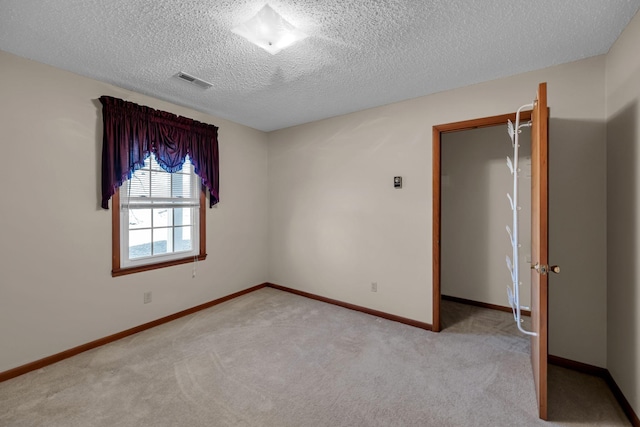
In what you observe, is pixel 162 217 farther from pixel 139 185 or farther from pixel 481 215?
pixel 481 215

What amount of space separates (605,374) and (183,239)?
4.13 m

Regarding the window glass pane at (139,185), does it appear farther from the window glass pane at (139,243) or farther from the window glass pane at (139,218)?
the window glass pane at (139,243)

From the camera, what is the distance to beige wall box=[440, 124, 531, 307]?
336cm

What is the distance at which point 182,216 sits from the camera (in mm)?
3447

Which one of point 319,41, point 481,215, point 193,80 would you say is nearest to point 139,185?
point 193,80

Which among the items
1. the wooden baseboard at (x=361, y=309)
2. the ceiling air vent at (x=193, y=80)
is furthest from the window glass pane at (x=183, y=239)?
the ceiling air vent at (x=193, y=80)

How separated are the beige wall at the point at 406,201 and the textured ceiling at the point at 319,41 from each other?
248mm

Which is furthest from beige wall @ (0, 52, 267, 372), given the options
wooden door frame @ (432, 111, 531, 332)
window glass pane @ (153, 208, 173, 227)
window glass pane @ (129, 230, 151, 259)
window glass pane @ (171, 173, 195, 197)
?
wooden door frame @ (432, 111, 531, 332)

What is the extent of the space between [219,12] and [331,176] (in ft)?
7.58

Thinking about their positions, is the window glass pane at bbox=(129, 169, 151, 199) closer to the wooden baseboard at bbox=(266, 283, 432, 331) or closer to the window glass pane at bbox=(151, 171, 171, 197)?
the window glass pane at bbox=(151, 171, 171, 197)

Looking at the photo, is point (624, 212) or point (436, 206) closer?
point (624, 212)

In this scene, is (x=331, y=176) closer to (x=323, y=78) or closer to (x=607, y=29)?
(x=323, y=78)

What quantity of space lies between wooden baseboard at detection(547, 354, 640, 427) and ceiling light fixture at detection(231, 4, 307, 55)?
309cm

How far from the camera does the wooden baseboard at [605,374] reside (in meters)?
1.71
